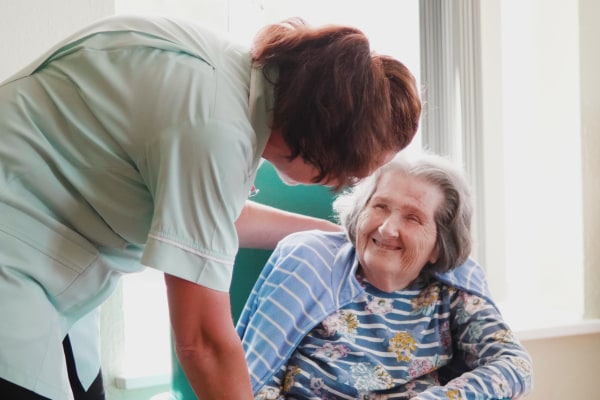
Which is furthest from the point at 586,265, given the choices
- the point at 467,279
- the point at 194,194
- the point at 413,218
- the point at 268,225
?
the point at 194,194

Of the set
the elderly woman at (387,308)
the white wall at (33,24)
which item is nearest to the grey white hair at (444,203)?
the elderly woman at (387,308)

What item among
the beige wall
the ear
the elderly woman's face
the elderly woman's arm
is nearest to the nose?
the elderly woman's face

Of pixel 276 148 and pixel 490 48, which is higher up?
pixel 490 48

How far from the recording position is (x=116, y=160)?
939 mm

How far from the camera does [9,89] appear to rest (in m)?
0.96

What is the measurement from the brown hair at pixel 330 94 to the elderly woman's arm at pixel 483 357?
632 mm

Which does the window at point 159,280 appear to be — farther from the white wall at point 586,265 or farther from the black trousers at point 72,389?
the white wall at point 586,265

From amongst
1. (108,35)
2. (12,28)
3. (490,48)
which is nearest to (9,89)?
(108,35)

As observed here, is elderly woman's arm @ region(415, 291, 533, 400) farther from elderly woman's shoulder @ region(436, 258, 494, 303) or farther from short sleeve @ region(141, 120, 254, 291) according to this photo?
short sleeve @ region(141, 120, 254, 291)

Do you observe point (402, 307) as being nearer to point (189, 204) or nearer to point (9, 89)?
point (189, 204)

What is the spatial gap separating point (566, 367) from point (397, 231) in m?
1.41

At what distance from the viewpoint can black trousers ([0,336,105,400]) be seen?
3.04 feet

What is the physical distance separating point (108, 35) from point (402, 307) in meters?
0.93

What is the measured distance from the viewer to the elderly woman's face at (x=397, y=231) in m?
1.52
